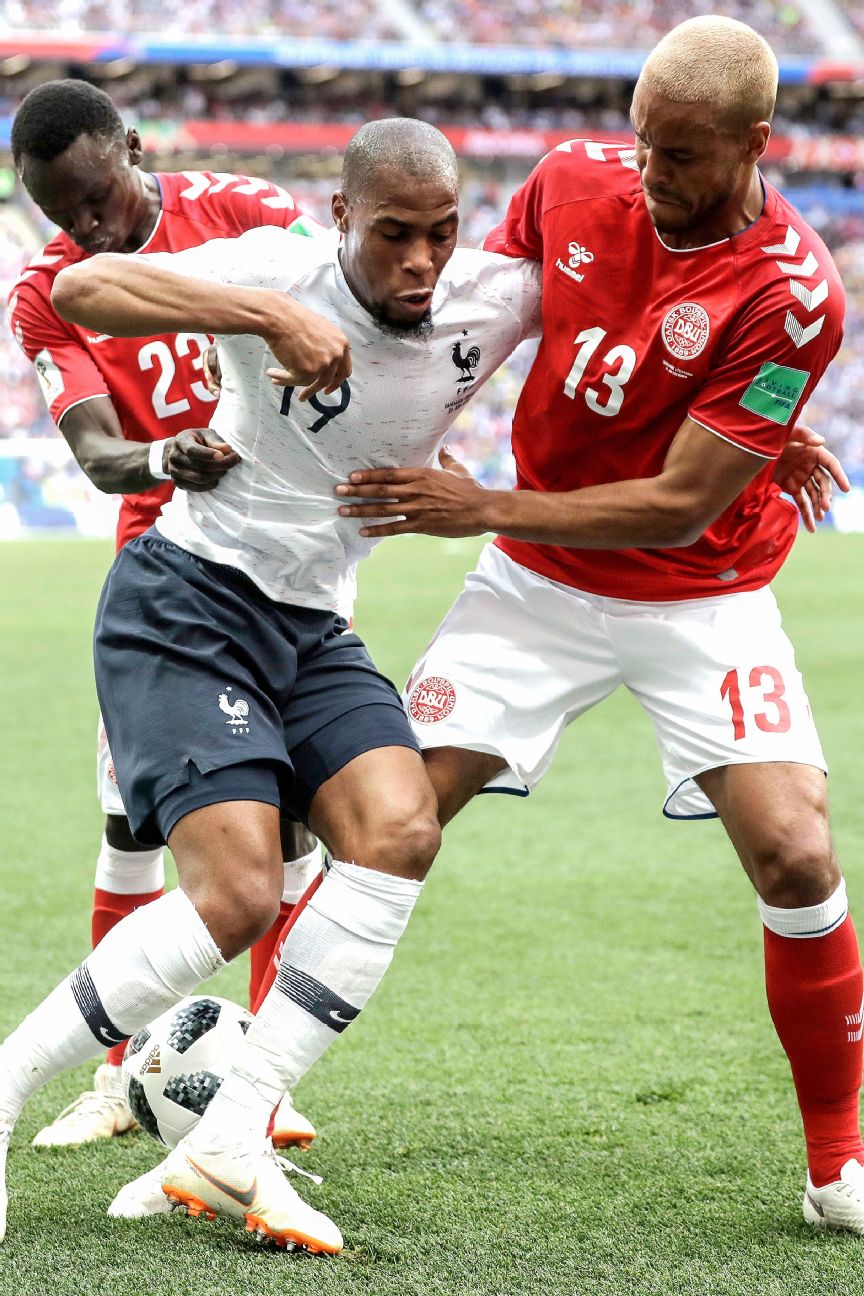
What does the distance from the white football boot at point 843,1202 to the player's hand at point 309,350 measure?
6.37ft

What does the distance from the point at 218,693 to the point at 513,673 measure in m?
0.79

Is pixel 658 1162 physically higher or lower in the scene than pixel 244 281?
lower

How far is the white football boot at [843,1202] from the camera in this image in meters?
3.18

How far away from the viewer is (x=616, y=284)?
3420 mm

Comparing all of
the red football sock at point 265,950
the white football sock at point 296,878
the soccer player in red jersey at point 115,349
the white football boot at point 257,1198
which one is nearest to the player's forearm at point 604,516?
the soccer player in red jersey at point 115,349

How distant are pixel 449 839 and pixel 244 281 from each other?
454 centimetres

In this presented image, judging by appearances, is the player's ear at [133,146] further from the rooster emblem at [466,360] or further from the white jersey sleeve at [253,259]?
the rooster emblem at [466,360]

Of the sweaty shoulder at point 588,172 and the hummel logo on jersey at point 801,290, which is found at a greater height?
the sweaty shoulder at point 588,172

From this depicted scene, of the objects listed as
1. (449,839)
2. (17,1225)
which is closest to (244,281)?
(17,1225)

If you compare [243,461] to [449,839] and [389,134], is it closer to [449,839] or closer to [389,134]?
[389,134]

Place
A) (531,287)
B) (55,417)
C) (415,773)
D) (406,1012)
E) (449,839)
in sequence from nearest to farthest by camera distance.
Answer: (415,773) → (531,287) → (55,417) → (406,1012) → (449,839)

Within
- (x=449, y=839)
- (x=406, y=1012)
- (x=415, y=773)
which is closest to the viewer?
(x=415, y=773)

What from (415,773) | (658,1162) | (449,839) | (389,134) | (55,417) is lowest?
(449,839)

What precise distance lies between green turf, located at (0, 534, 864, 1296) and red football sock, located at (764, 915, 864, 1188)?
8.9 inches
